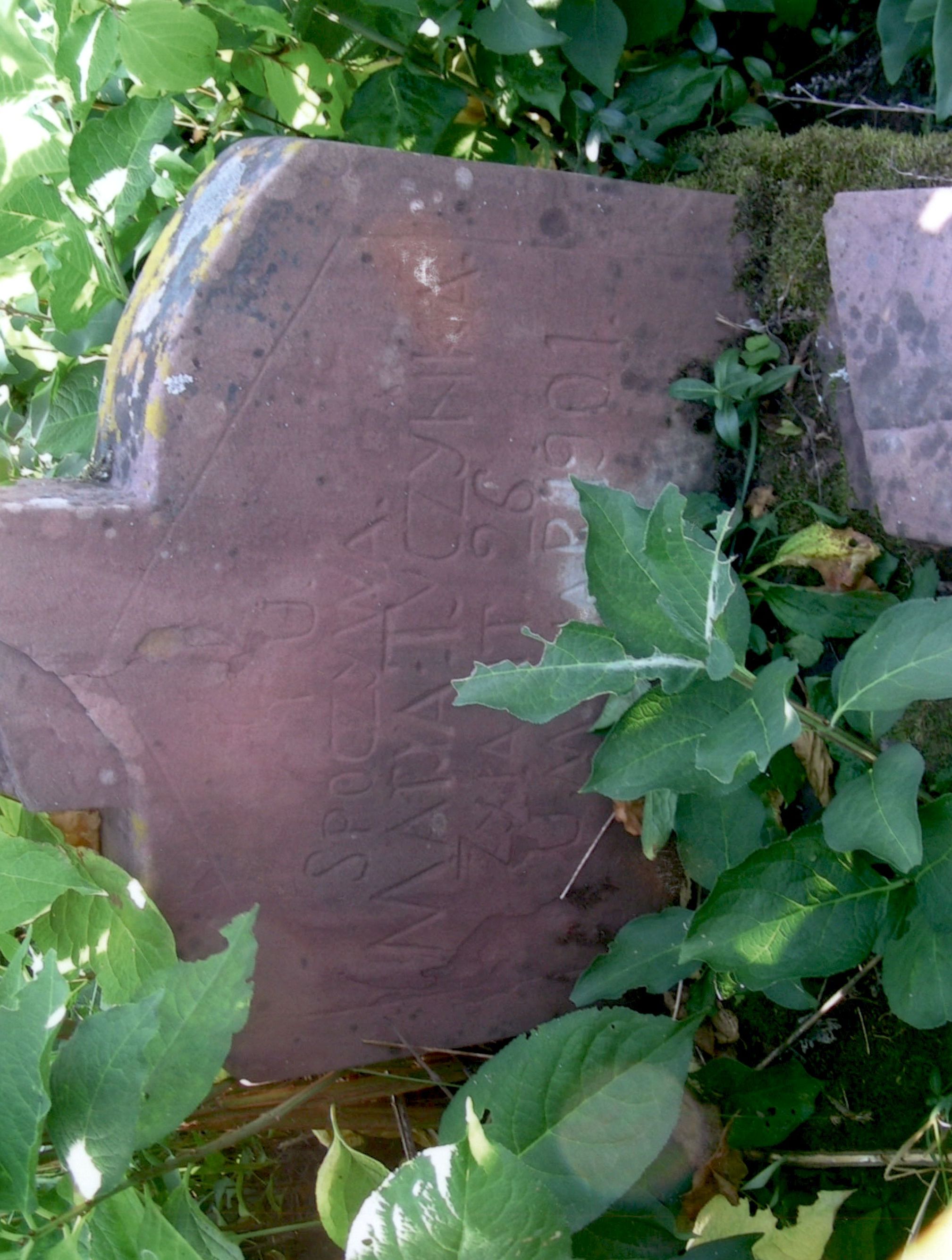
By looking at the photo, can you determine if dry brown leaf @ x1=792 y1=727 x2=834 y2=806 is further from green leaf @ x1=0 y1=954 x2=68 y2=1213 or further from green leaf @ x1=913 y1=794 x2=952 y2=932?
green leaf @ x1=0 y1=954 x2=68 y2=1213

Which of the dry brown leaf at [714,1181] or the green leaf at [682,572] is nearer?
the green leaf at [682,572]

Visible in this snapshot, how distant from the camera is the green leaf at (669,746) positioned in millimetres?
1363

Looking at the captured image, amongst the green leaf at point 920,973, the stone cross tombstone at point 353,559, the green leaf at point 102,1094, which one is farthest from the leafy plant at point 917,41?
the green leaf at point 102,1094

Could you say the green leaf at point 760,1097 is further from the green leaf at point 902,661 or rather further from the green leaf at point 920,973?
the green leaf at point 902,661

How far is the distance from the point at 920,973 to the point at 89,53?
1.93 meters

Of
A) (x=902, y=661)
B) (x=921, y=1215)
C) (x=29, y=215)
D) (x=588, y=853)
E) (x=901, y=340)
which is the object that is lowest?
Answer: (x=921, y=1215)

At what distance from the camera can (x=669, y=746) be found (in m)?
1.37

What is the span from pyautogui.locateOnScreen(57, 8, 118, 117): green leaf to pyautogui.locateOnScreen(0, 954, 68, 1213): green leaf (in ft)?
4.96

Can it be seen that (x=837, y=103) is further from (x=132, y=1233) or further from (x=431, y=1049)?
(x=132, y=1233)

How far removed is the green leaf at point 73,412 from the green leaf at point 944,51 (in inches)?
66.7

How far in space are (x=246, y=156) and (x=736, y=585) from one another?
99cm

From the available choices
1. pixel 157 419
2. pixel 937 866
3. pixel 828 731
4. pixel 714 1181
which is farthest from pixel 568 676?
pixel 714 1181

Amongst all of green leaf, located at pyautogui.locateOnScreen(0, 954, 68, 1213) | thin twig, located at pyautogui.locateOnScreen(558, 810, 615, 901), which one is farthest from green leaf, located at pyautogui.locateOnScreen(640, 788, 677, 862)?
green leaf, located at pyautogui.locateOnScreen(0, 954, 68, 1213)

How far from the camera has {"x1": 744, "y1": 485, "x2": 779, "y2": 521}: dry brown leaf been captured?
1.96 m
